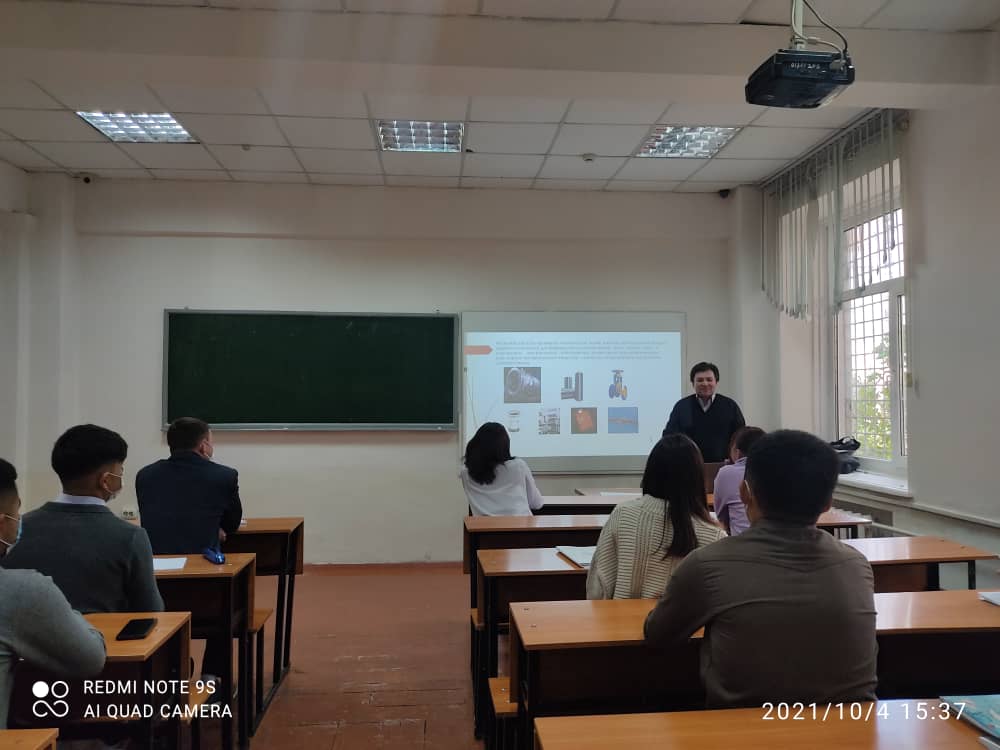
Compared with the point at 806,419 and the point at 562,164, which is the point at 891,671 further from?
the point at 562,164

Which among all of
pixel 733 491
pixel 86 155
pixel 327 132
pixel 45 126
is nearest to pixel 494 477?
pixel 733 491

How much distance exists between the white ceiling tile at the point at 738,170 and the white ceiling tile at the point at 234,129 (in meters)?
3.14

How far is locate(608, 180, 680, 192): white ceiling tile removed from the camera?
5430 mm

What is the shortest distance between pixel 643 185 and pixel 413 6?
298cm

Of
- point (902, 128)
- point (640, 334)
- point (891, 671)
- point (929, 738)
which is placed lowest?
point (891, 671)

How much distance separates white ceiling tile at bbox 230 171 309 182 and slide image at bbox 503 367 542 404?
89.4 inches

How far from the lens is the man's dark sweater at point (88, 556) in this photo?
1.81 metres

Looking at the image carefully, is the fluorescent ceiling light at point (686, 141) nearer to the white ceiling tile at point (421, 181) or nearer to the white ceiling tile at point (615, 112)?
the white ceiling tile at point (615, 112)

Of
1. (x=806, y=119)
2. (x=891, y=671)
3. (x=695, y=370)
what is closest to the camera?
(x=891, y=671)

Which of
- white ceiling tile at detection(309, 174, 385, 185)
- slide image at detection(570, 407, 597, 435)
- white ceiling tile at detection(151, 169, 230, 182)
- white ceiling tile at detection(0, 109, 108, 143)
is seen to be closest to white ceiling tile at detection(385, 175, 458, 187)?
white ceiling tile at detection(309, 174, 385, 185)

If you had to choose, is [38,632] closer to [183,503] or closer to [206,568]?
[206,568]

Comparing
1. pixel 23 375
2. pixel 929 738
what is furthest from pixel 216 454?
pixel 929 738

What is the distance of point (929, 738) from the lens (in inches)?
46.7

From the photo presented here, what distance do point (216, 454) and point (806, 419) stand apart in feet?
15.7
